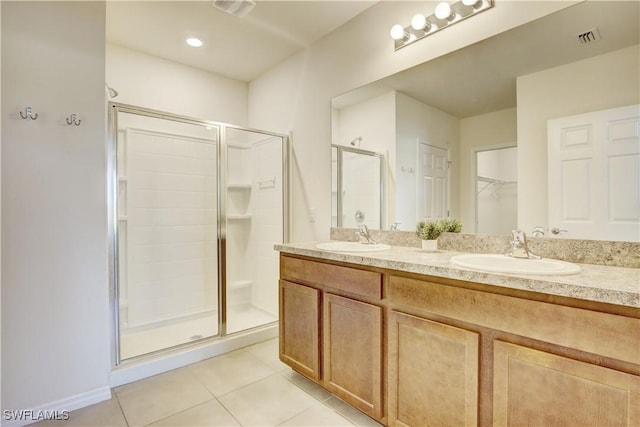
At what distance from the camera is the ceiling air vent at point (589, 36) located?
139 centimetres

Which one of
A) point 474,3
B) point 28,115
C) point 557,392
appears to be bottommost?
point 557,392

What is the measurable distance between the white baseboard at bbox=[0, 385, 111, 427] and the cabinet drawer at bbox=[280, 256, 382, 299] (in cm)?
123

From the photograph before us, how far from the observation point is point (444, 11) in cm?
179

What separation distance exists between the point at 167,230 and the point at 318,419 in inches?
82.3

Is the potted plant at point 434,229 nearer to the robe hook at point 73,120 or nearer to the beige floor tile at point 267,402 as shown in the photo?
the beige floor tile at point 267,402

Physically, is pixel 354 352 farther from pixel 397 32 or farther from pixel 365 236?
pixel 397 32

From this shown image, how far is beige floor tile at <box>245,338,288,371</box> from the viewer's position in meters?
2.29

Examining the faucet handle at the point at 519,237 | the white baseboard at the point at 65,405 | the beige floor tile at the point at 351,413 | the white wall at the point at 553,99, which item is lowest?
the beige floor tile at the point at 351,413

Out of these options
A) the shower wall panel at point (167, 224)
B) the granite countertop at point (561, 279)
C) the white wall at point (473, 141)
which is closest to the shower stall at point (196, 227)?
the shower wall panel at point (167, 224)

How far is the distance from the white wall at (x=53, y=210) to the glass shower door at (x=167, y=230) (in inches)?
33.2

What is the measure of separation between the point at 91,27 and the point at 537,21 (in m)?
2.38

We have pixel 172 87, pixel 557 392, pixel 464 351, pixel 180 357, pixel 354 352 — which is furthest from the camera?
pixel 172 87

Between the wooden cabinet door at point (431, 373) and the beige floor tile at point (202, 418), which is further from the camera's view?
the beige floor tile at point (202, 418)

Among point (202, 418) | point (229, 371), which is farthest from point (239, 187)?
point (202, 418)
